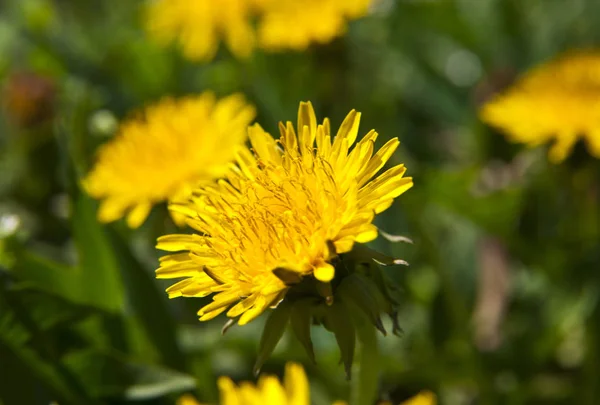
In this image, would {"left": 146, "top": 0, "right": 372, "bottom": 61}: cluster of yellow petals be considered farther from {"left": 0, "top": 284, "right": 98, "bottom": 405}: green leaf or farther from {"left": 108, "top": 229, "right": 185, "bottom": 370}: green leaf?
{"left": 0, "top": 284, "right": 98, "bottom": 405}: green leaf

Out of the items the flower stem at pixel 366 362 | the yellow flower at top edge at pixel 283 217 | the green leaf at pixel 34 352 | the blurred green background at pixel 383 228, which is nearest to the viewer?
the yellow flower at top edge at pixel 283 217

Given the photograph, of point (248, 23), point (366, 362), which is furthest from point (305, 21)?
point (366, 362)

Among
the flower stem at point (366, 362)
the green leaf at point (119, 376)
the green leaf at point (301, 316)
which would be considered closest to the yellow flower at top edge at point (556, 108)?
the flower stem at point (366, 362)

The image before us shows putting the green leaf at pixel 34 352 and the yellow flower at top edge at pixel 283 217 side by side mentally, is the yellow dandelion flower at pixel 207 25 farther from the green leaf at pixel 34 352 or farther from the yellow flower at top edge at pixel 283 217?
the yellow flower at top edge at pixel 283 217

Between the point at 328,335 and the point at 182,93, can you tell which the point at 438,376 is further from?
the point at 182,93

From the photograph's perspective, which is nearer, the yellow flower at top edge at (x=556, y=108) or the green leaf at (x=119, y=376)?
the green leaf at (x=119, y=376)

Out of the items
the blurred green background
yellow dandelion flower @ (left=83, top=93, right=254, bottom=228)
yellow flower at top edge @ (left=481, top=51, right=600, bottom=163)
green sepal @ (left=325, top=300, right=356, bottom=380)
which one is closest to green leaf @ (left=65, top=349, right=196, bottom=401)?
the blurred green background

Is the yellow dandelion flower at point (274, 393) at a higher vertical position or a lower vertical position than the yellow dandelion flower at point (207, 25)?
lower
